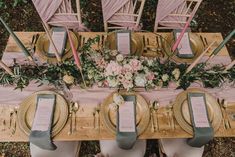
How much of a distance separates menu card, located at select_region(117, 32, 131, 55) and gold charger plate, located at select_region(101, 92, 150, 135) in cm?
38

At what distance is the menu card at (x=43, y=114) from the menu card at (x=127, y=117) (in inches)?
19.0

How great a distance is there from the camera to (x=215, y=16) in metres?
3.95

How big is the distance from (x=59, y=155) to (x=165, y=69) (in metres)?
1.07

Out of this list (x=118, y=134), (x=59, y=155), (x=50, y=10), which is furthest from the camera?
(x=50, y=10)

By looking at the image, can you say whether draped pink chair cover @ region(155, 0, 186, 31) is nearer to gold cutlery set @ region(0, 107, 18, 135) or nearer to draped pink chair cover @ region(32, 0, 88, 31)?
draped pink chair cover @ region(32, 0, 88, 31)

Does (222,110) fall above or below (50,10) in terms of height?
below

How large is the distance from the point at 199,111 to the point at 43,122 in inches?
42.9

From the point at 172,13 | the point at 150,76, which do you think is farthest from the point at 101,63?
the point at 172,13

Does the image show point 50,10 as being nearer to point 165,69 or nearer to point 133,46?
point 133,46

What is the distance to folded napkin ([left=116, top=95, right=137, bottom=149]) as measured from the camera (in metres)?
1.98

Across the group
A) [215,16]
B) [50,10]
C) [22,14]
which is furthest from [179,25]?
[22,14]

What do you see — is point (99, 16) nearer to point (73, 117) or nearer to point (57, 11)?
point (57, 11)

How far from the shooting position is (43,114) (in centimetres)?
206

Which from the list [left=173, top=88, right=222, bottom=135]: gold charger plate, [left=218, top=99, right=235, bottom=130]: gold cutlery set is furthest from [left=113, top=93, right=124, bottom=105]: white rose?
[left=218, top=99, right=235, bottom=130]: gold cutlery set
